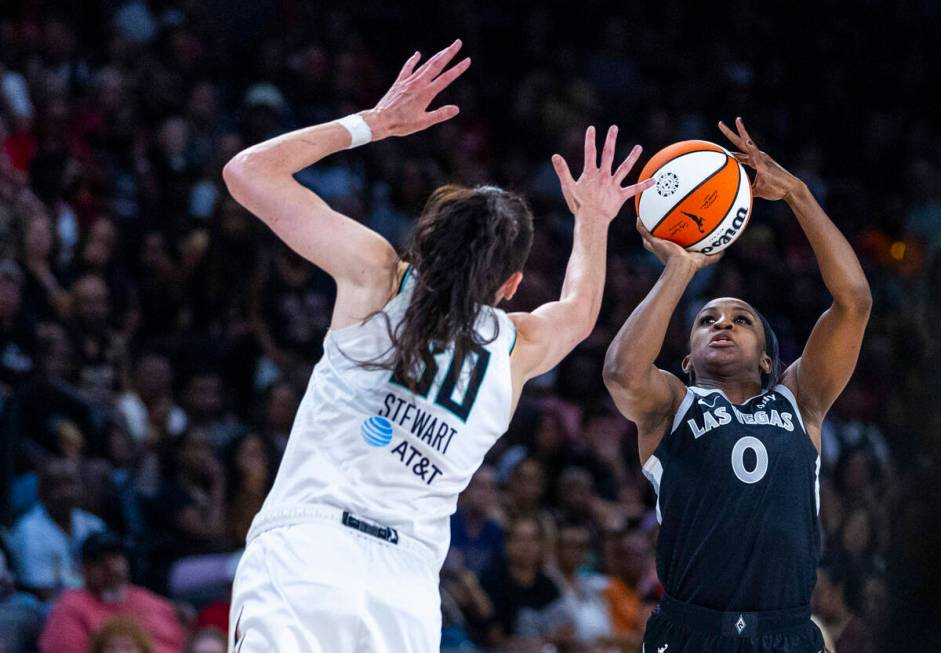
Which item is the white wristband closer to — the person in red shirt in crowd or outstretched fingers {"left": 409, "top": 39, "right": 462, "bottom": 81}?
outstretched fingers {"left": 409, "top": 39, "right": 462, "bottom": 81}

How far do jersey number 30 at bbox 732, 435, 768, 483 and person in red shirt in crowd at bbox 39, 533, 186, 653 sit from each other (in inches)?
141

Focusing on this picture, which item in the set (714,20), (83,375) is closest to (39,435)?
(83,375)

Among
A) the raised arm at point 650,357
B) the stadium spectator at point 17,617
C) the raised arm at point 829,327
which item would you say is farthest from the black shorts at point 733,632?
Answer: the stadium spectator at point 17,617

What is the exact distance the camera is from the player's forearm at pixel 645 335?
482 cm

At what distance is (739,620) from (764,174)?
175 cm

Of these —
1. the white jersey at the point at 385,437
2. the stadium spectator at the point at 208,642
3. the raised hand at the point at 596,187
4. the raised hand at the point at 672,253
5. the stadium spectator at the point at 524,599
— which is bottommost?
the stadium spectator at the point at 208,642

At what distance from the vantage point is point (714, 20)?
48.3ft

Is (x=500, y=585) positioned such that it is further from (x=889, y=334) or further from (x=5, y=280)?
(x=889, y=334)

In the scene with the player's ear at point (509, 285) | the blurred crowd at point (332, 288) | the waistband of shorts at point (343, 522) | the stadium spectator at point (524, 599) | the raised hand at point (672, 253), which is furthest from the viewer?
the stadium spectator at point (524, 599)

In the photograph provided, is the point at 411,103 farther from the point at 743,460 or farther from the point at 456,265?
the point at 743,460

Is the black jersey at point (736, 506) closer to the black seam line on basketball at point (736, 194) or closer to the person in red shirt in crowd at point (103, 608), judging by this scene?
the black seam line on basketball at point (736, 194)

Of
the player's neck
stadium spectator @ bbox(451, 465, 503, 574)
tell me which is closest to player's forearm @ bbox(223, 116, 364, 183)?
the player's neck

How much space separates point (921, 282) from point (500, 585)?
16.6 ft

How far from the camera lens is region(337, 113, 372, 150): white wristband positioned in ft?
13.2
